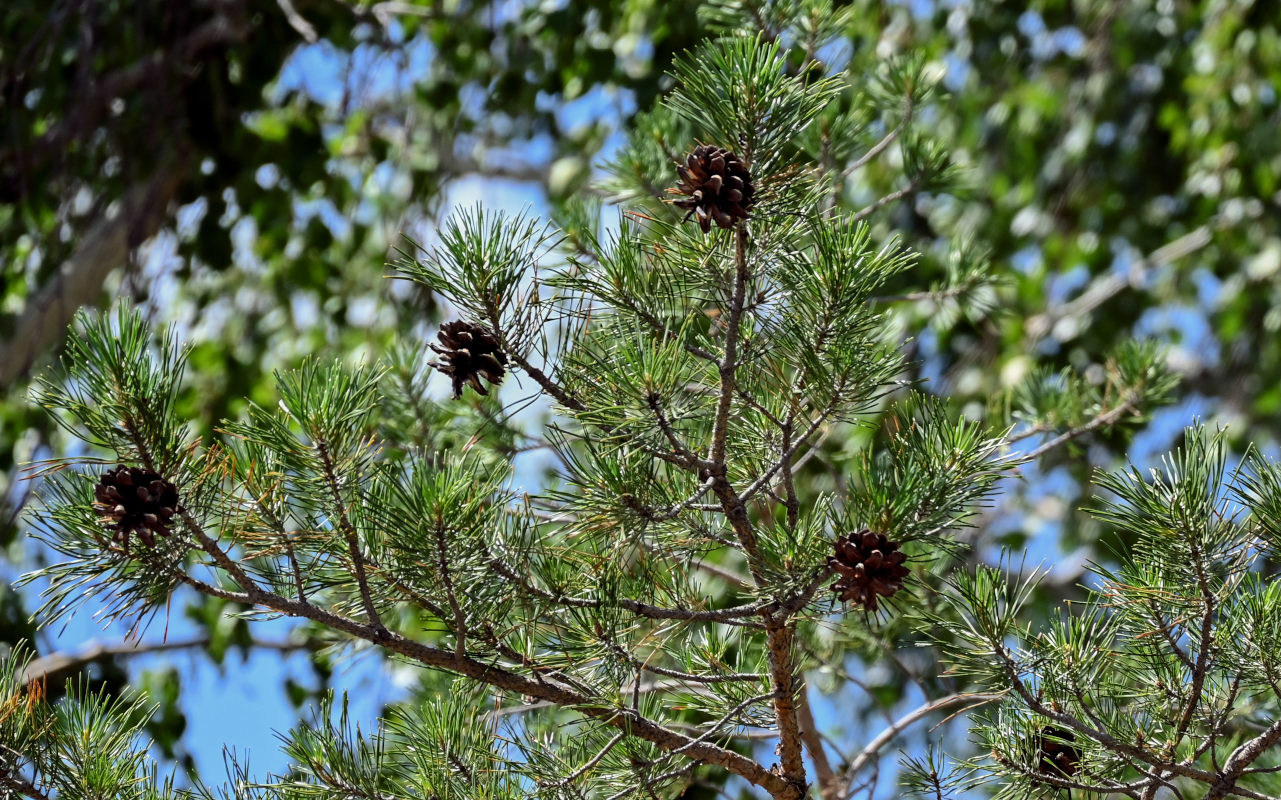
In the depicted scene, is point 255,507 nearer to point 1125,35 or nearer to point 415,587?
point 415,587

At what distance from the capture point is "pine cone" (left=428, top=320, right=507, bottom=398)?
22.4 inches

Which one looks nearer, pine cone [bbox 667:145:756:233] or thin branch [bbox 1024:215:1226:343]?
pine cone [bbox 667:145:756:233]

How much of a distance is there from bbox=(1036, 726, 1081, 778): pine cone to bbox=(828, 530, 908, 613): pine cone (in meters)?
0.15

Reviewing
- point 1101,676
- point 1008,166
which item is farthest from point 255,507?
point 1008,166

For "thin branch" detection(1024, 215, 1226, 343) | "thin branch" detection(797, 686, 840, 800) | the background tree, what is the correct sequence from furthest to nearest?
"thin branch" detection(1024, 215, 1226, 343) < the background tree < "thin branch" detection(797, 686, 840, 800)

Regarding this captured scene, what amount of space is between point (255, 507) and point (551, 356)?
0.55ft

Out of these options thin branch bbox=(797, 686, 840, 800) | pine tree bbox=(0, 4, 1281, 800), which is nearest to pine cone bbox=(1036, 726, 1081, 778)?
pine tree bbox=(0, 4, 1281, 800)

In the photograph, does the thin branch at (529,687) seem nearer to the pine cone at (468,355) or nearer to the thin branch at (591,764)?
the thin branch at (591,764)

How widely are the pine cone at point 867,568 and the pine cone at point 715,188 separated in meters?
0.15

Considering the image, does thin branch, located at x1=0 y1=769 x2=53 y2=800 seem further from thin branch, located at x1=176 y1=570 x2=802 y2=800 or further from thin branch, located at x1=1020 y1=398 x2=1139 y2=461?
thin branch, located at x1=1020 y1=398 x2=1139 y2=461

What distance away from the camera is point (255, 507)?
2.03 ft

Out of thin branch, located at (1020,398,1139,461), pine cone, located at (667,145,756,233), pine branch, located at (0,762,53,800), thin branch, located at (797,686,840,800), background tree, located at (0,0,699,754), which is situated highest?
background tree, located at (0,0,699,754)

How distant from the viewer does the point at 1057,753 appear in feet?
2.06

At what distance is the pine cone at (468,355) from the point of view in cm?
57
